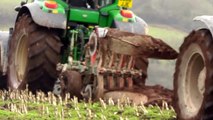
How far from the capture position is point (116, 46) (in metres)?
7.93

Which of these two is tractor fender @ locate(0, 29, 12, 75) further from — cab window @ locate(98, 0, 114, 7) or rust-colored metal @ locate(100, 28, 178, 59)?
rust-colored metal @ locate(100, 28, 178, 59)

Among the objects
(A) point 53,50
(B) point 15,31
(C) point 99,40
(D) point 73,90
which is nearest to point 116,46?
(C) point 99,40

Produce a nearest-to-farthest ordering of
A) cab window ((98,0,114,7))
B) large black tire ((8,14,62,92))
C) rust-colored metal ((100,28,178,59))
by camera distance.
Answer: rust-colored metal ((100,28,178,59)) → large black tire ((8,14,62,92)) → cab window ((98,0,114,7))

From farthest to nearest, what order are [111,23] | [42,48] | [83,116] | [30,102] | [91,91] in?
[111,23] → [42,48] → [91,91] → [30,102] → [83,116]

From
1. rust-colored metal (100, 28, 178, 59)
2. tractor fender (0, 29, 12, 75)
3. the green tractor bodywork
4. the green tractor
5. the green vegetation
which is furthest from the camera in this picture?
tractor fender (0, 29, 12, 75)

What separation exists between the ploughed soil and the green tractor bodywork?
157cm

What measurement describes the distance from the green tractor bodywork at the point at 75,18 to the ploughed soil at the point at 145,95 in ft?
5.15

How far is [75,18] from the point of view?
10.1 metres

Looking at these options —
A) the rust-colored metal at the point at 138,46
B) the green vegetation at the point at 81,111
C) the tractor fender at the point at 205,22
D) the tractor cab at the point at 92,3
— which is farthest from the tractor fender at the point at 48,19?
the tractor fender at the point at 205,22

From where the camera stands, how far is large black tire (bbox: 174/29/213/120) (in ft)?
17.9

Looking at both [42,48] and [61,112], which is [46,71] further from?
[61,112]

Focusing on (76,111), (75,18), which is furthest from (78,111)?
(75,18)

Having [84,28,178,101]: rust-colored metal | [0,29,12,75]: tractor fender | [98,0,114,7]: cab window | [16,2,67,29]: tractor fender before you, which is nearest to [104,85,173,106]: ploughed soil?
[84,28,178,101]: rust-colored metal

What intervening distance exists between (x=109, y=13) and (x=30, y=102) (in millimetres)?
3394
